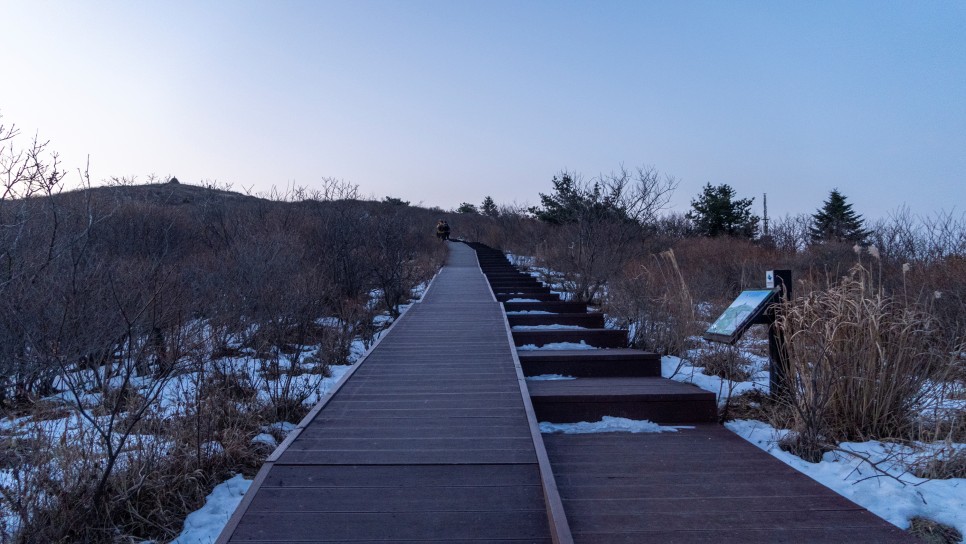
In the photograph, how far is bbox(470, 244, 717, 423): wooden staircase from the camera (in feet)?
19.1

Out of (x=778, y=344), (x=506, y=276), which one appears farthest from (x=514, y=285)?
(x=778, y=344)

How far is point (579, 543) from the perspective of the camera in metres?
3.42

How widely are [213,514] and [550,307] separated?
7.77 metres

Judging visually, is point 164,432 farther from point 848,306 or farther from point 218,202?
point 218,202

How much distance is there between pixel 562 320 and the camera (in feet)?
33.2

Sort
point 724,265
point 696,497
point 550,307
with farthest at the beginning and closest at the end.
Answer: point 724,265, point 550,307, point 696,497

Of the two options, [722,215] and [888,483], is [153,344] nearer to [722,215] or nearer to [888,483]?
[888,483]

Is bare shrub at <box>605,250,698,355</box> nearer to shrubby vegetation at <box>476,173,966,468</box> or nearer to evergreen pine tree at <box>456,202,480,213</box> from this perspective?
shrubby vegetation at <box>476,173,966,468</box>

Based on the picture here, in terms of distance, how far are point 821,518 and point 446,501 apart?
2.14 metres

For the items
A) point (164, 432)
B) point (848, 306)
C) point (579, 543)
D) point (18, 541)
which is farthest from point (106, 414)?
point (848, 306)

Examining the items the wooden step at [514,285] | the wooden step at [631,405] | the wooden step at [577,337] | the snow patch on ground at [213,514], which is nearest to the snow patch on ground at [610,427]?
the wooden step at [631,405]

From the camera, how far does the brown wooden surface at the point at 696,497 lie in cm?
352

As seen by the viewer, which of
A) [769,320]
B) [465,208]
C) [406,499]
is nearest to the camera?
[406,499]

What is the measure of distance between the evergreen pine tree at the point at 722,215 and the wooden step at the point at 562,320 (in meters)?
26.0
